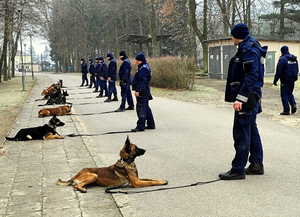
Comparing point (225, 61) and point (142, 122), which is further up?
point (225, 61)

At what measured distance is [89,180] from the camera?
5.34 metres

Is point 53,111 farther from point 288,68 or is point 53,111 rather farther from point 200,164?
point 200,164

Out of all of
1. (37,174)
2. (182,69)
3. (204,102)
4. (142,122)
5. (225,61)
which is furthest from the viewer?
(225,61)

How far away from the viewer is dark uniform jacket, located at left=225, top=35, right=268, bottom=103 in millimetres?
5352

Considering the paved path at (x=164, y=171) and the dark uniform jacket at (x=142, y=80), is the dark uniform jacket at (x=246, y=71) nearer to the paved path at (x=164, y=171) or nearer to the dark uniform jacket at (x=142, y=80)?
the paved path at (x=164, y=171)

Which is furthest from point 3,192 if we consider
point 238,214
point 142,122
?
point 142,122

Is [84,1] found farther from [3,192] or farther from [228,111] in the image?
[3,192]

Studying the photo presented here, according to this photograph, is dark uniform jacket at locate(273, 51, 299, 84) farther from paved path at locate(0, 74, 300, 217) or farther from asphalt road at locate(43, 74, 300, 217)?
paved path at locate(0, 74, 300, 217)

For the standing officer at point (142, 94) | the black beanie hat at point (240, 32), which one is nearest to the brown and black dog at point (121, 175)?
the black beanie hat at point (240, 32)

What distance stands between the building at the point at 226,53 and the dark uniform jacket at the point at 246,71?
2632cm

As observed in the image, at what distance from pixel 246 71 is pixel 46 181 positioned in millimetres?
3193

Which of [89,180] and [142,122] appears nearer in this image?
[89,180]

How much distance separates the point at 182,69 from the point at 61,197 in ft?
58.1

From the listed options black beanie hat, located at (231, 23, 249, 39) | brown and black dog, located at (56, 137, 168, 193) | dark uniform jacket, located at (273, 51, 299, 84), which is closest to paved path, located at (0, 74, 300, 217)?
brown and black dog, located at (56, 137, 168, 193)
